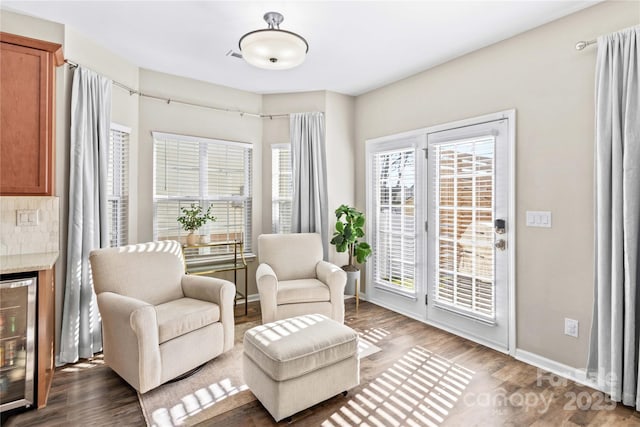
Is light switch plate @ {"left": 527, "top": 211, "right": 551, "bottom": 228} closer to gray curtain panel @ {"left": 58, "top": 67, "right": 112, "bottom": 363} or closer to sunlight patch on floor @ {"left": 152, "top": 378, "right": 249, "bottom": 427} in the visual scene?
sunlight patch on floor @ {"left": 152, "top": 378, "right": 249, "bottom": 427}

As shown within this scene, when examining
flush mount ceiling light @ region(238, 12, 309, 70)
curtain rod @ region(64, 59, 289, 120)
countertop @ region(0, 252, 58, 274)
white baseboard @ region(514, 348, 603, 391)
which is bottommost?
white baseboard @ region(514, 348, 603, 391)

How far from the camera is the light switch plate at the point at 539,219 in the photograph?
259 centimetres

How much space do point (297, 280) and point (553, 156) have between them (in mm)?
2580

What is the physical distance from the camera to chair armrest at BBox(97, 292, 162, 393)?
2.16 m

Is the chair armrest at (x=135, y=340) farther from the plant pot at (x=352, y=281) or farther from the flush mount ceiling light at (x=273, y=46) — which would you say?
the plant pot at (x=352, y=281)

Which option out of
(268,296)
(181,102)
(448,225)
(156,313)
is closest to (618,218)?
(448,225)

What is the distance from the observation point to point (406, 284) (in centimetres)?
383

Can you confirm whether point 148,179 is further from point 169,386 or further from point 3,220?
point 169,386

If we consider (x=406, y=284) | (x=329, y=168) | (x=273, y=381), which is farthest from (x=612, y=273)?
(x=329, y=168)

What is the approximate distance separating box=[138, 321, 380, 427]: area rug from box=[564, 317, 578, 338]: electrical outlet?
2.36 m

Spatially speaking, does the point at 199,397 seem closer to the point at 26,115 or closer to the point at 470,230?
the point at 26,115

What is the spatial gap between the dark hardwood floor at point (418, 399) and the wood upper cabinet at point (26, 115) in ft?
4.77

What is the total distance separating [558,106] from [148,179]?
3.92m

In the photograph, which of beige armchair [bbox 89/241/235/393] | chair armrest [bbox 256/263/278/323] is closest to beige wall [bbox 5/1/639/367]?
beige armchair [bbox 89/241/235/393]
